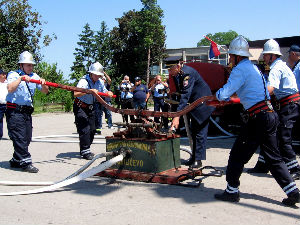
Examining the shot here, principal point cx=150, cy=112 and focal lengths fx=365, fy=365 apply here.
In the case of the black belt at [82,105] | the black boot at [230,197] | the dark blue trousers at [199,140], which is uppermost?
the black belt at [82,105]

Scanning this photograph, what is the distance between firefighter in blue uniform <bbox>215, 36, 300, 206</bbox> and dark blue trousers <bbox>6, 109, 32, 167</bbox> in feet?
11.5

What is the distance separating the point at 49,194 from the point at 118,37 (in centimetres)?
4388

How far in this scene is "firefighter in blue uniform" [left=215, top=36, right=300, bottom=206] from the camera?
4.34 m

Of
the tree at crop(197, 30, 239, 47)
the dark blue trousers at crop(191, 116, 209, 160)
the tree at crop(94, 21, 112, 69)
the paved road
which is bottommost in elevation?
the paved road

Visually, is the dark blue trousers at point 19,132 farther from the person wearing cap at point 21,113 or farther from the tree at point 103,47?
the tree at point 103,47

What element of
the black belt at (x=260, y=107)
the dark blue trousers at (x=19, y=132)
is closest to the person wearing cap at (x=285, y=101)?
the black belt at (x=260, y=107)

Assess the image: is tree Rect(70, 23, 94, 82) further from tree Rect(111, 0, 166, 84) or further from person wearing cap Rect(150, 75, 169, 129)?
person wearing cap Rect(150, 75, 169, 129)

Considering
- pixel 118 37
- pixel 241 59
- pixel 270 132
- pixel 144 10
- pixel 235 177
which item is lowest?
pixel 235 177

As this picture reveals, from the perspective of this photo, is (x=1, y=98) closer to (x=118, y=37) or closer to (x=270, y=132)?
(x=270, y=132)

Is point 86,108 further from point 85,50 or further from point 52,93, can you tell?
point 85,50

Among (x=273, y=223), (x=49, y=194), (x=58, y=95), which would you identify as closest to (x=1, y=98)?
(x=49, y=194)

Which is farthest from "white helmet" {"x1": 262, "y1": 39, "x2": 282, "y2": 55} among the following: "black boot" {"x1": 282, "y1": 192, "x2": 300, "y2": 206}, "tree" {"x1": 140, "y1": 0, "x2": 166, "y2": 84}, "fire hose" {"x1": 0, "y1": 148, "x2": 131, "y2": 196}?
"tree" {"x1": 140, "y1": 0, "x2": 166, "y2": 84}

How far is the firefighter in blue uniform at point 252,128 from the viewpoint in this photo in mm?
4336

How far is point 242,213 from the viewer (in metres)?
4.02
